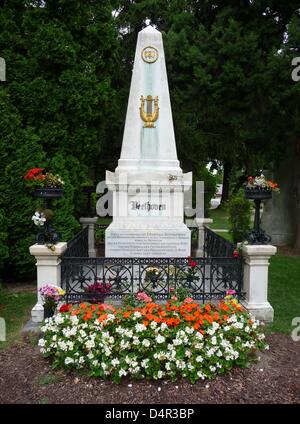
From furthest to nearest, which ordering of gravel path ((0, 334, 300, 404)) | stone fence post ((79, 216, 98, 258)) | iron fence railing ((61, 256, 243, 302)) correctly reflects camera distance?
1. stone fence post ((79, 216, 98, 258))
2. iron fence railing ((61, 256, 243, 302))
3. gravel path ((0, 334, 300, 404))

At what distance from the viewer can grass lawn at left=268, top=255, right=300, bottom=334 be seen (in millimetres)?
6258

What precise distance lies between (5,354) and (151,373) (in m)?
2.02

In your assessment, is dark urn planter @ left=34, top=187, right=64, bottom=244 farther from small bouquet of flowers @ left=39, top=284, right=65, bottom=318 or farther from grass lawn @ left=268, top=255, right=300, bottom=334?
grass lawn @ left=268, top=255, right=300, bottom=334

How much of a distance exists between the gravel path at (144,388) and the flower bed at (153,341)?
11cm

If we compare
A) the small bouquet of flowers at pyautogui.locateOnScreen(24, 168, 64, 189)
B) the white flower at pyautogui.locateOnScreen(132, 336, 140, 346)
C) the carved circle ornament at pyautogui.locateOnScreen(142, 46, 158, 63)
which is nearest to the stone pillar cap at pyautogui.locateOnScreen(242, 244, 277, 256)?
the white flower at pyautogui.locateOnScreen(132, 336, 140, 346)

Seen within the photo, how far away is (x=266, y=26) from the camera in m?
11.3

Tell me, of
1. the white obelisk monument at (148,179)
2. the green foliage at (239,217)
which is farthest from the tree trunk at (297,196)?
the white obelisk monument at (148,179)

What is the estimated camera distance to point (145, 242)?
25.3 feet

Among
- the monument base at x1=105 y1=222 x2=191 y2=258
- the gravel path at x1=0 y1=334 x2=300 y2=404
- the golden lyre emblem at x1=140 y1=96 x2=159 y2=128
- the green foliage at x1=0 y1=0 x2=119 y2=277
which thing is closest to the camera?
the gravel path at x1=0 y1=334 x2=300 y2=404

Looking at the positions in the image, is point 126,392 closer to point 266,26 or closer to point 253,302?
point 253,302

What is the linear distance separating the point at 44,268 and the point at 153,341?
96.1 inches

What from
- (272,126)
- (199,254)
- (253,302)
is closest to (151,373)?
(253,302)

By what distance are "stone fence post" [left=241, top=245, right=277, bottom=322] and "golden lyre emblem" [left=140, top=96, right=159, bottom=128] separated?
3546 mm

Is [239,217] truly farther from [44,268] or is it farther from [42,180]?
[44,268]
